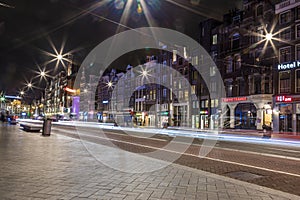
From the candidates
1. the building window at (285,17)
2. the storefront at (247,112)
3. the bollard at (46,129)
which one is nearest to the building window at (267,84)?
the storefront at (247,112)

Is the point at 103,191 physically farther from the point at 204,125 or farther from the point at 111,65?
the point at 111,65

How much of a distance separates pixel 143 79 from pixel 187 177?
57.2 m

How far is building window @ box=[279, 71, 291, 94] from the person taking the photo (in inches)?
1271

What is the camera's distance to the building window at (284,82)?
106 ft

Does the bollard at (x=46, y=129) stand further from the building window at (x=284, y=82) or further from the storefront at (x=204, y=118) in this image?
the storefront at (x=204, y=118)

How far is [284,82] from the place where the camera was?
108 feet

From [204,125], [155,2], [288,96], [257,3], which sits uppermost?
[257,3]

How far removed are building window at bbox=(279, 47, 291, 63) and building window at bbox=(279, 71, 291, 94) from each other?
5.43 feet

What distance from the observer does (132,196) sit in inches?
207

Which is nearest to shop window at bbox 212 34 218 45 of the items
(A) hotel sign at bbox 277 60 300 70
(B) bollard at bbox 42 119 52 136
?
(A) hotel sign at bbox 277 60 300 70

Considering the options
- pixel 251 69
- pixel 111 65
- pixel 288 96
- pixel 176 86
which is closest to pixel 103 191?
pixel 288 96

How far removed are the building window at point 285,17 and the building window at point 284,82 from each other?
6355 mm

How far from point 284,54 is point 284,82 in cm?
347

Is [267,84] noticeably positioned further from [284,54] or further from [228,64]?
[228,64]
